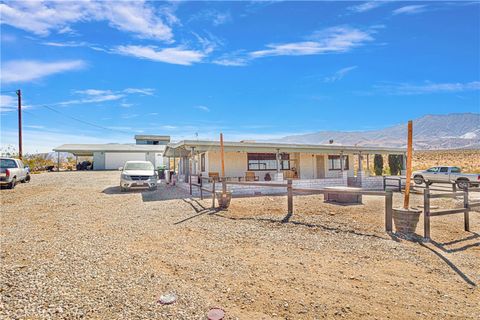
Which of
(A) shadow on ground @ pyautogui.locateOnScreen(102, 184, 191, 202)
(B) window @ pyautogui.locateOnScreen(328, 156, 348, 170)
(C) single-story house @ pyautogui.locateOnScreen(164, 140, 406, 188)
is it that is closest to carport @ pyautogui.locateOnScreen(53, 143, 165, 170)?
(C) single-story house @ pyautogui.locateOnScreen(164, 140, 406, 188)

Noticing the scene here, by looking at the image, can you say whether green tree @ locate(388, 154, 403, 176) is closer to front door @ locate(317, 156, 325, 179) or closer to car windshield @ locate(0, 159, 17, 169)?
front door @ locate(317, 156, 325, 179)

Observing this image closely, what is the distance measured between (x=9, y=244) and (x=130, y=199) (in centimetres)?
656

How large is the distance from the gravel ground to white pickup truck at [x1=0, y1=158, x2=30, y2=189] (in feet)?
26.6

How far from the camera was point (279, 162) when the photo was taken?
18.0 m

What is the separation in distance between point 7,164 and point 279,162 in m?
16.0

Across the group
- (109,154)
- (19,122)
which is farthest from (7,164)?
(109,154)

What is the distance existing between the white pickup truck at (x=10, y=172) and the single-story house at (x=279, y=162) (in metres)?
8.80

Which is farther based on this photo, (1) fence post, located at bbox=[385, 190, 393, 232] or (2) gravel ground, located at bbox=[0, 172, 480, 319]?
(1) fence post, located at bbox=[385, 190, 393, 232]

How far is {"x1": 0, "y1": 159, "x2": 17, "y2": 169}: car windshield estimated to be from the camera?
50.4 ft

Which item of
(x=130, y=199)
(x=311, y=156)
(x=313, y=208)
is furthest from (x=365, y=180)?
(x=130, y=199)

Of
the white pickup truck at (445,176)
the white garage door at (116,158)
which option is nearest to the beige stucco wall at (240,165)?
the white pickup truck at (445,176)

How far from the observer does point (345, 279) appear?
13.7 ft

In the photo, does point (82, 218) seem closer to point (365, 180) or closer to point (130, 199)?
point (130, 199)

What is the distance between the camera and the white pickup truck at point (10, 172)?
14.6 metres
